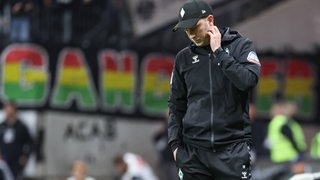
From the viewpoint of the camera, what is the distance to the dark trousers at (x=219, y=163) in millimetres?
5320

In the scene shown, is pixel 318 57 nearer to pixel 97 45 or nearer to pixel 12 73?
pixel 97 45

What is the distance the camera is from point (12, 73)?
1177cm

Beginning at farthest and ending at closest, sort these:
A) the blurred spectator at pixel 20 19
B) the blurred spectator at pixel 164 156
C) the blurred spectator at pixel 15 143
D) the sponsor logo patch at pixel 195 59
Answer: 1. the blurred spectator at pixel 164 156
2. the blurred spectator at pixel 20 19
3. the blurred spectator at pixel 15 143
4. the sponsor logo patch at pixel 195 59

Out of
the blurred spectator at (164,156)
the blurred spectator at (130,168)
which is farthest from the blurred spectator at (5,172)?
the blurred spectator at (164,156)

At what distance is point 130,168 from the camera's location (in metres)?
11.8

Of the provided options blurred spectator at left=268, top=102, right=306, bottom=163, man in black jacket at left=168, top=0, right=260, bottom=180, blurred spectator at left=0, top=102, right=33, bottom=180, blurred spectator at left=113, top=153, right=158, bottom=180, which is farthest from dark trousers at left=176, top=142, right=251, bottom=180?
blurred spectator at left=0, top=102, right=33, bottom=180

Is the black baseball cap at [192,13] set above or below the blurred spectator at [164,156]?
above

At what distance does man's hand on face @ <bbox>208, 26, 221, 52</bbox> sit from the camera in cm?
527

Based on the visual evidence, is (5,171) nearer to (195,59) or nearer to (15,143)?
(15,143)

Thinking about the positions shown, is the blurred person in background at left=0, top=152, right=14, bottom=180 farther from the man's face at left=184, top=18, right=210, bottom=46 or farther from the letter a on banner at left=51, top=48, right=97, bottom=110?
the man's face at left=184, top=18, right=210, bottom=46

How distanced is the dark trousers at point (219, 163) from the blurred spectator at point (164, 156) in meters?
7.21

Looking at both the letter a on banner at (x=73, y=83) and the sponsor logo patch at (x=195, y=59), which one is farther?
the letter a on banner at (x=73, y=83)

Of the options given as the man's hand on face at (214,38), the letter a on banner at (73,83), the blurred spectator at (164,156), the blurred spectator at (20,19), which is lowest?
the blurred spectator at (164,156)

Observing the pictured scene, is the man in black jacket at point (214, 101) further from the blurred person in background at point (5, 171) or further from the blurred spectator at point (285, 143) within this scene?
the blurred person in background at point (5, 171)
